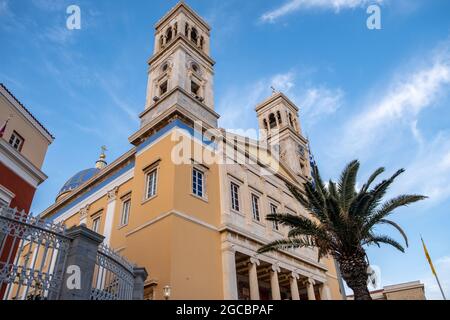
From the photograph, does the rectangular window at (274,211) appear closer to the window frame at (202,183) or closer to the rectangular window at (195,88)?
the window frame at (202,183)

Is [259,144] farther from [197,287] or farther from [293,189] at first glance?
[197,287]

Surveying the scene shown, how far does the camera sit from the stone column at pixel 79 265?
7.14 metres

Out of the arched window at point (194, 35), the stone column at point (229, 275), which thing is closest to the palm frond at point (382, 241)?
the stone column at point (229, 275)

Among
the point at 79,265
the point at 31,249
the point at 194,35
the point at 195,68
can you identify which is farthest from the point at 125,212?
the point at 194,35

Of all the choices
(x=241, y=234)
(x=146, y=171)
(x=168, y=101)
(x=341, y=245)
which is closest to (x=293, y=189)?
(x=341, y=245)

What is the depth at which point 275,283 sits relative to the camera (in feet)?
58.3

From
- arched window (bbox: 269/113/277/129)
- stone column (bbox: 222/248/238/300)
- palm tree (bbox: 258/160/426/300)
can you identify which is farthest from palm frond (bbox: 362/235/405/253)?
arched window (bbox: 269/113/277/129)

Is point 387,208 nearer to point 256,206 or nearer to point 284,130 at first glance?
point 256,206

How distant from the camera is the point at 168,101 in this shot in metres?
19.5

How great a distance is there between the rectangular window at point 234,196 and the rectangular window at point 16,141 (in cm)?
965

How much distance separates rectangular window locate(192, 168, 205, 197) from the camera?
663 inches

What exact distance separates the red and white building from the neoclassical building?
4809 mm

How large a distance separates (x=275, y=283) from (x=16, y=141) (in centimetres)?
1290

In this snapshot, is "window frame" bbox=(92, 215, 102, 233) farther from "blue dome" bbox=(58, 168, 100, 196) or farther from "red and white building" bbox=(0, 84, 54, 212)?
"blue dome" bbox=(58, 168, 100, 196)
